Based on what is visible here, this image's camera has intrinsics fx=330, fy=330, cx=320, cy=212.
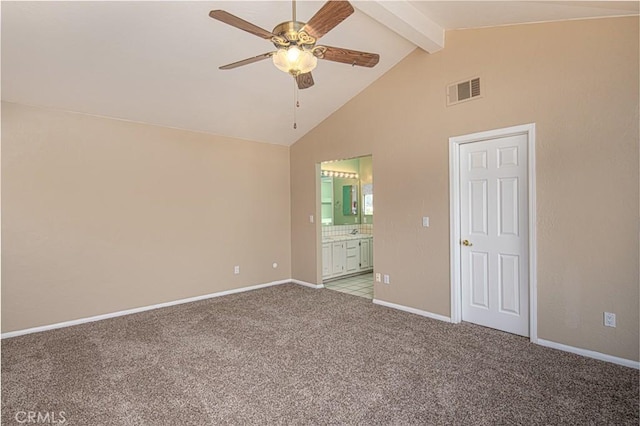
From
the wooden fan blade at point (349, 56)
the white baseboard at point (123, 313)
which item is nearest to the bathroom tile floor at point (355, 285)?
the white baseboard at point (123, 313)

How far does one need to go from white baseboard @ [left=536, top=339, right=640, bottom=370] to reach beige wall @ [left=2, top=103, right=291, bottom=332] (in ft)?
13.3

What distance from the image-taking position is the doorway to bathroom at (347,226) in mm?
6012

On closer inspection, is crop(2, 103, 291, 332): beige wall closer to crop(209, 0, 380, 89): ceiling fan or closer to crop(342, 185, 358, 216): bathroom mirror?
crop(342, 185, 358, 216): bathroom mirror

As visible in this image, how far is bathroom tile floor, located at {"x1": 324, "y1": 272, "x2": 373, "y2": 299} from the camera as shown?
5316 mm

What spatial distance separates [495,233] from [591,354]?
4.31 ft

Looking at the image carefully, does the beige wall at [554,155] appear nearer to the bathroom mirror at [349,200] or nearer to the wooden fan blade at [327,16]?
the wooden fan blade at [327,16]

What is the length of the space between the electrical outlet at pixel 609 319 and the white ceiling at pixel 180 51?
2.45 m

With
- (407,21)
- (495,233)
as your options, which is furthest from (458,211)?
(407,21)

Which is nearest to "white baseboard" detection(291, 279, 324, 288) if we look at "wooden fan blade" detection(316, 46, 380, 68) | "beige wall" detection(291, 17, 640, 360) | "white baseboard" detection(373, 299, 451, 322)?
"white baseboard" detection(373, 299, 451, 322)

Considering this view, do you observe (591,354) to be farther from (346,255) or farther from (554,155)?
(346,255)

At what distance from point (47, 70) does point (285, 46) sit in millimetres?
2685

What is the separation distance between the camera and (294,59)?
2.14 meters
